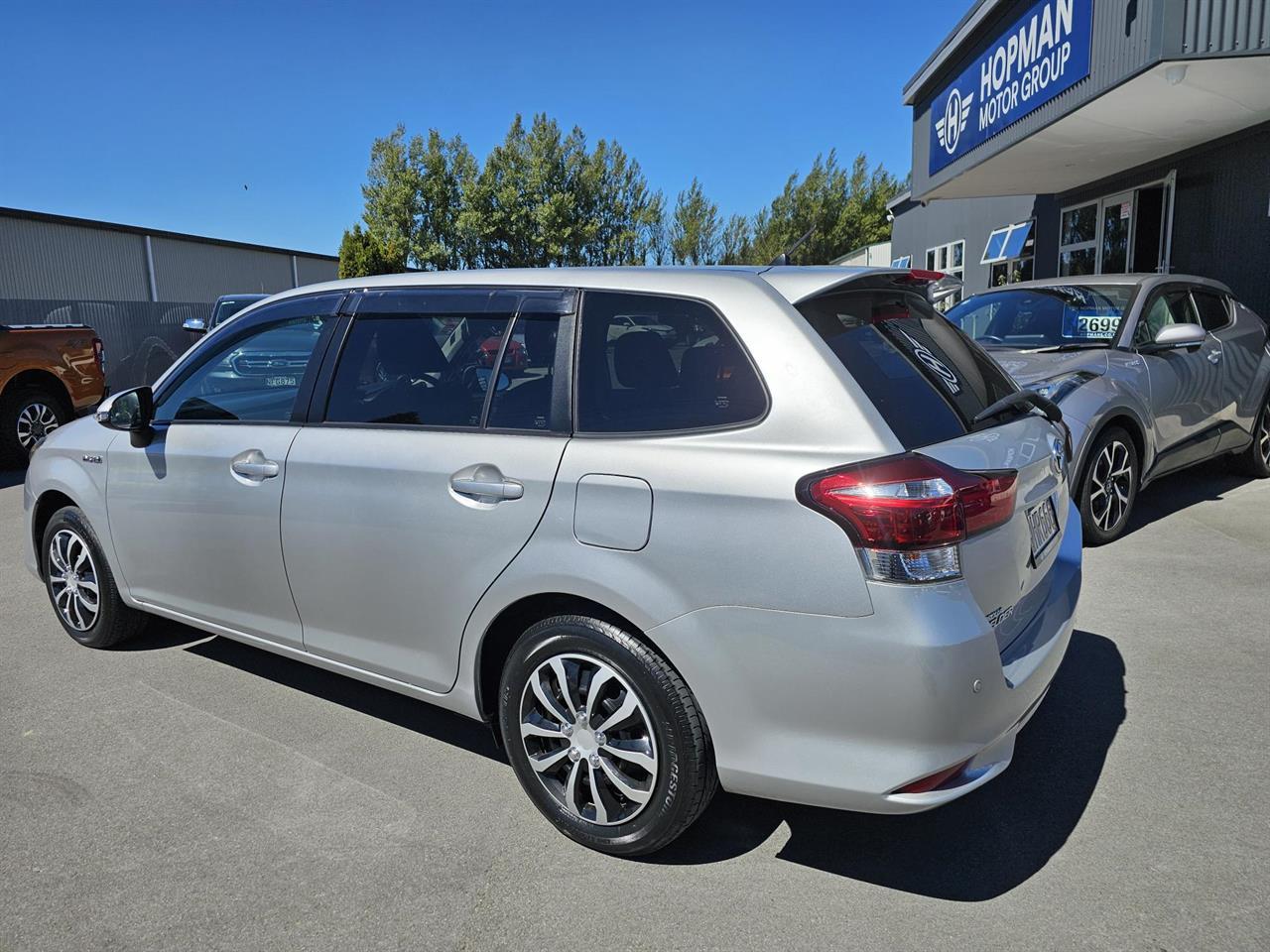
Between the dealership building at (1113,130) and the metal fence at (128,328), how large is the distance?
15.8 meters

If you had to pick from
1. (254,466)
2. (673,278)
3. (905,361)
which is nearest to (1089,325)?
(905,361)

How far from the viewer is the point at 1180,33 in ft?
28.0

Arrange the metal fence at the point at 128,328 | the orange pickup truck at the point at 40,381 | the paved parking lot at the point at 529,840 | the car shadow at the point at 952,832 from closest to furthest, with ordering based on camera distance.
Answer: the paved parking lot at the point at 529,840 < the car shadow at the point at 952,832 < the orange pickup truck at the point at 40,381 < the metal fence at the point at 128,328

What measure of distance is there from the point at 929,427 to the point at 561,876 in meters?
1.65

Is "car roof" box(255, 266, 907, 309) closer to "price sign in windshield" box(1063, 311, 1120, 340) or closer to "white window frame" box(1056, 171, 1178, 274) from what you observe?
"price sign in windshield" box(1063, 311, 1120, 340)

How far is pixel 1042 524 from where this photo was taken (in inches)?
109

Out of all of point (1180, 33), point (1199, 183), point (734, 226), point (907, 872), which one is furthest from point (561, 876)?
point (734, 226)

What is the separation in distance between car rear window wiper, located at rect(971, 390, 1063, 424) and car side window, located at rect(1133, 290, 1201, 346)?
353 cm

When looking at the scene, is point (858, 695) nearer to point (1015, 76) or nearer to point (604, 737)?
point (604, 737)

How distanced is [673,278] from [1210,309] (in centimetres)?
611

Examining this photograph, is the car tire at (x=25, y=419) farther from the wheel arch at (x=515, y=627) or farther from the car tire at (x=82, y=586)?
the wheel arch at (x=515, y=627)

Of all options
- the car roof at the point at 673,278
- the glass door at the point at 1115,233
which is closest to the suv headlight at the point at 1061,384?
the car roof at the point at 673,278

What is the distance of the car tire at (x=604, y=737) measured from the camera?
2.47m

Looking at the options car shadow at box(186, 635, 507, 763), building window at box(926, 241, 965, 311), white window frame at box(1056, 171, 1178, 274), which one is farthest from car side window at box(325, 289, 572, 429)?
building window at box(926, 241, 965, 311)
